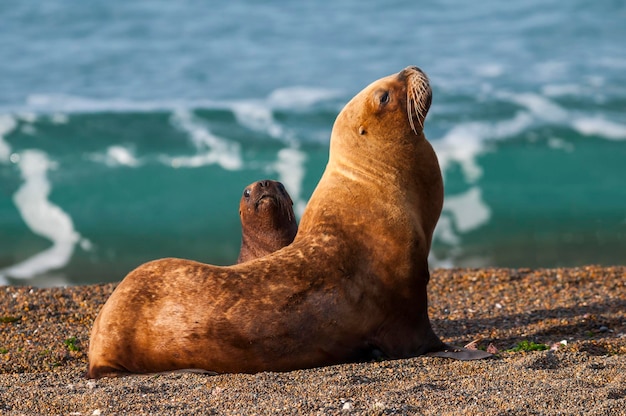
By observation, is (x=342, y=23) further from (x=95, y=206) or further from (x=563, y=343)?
(x=563, y=343)

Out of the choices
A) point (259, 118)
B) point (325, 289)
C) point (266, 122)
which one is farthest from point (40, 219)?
point (325, 289)

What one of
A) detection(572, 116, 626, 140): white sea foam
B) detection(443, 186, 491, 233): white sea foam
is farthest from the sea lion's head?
detection(572, 116, 626, 140): white sea foam

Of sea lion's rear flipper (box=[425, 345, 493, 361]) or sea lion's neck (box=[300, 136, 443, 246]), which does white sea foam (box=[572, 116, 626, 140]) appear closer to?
sea lion's neck (box=[300, 136, 443, 246])

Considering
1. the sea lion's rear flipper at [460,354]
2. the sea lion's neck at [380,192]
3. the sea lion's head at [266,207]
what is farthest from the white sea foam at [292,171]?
the sea lion's rear flipper at [460,354]

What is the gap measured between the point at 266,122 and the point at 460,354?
1404 centimetres

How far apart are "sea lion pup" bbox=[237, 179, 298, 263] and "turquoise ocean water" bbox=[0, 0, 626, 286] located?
5.09 metres

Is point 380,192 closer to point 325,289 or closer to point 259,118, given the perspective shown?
point 325,289

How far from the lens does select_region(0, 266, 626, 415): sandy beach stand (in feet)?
17.4

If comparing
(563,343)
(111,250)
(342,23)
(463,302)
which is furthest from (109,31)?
(563,343)

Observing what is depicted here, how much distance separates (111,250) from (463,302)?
707 centimetres

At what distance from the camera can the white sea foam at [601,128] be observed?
18.7 metres

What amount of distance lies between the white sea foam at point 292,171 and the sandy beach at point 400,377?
8124 mm

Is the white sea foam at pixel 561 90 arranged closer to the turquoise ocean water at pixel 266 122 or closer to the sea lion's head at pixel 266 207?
the turquoise ocean water at pixel 266 122

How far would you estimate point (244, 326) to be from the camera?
606 centimetres
